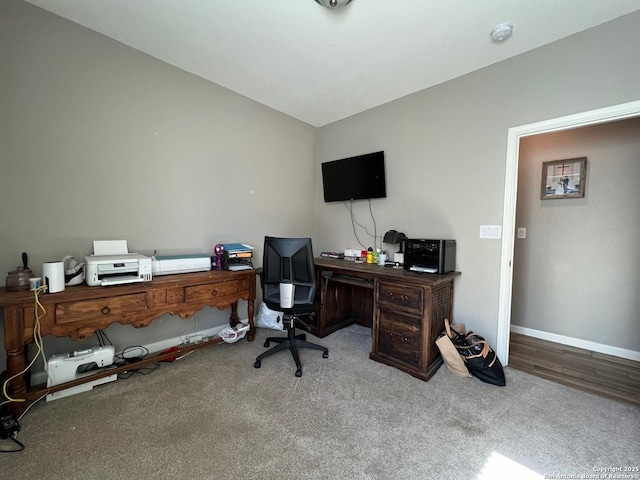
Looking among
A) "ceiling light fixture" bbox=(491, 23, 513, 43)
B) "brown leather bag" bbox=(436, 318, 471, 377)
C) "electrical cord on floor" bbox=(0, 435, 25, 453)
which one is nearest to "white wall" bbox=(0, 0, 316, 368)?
"electrical cord on floor" bbox=(0, 435, 25, 453)

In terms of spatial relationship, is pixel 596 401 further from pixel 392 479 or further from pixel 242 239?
pixel 242 239

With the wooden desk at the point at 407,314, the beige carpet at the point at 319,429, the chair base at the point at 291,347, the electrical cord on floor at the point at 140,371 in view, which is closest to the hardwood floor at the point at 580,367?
the beige carpet at the point at 319,429

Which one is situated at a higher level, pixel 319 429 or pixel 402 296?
pixel 402 296

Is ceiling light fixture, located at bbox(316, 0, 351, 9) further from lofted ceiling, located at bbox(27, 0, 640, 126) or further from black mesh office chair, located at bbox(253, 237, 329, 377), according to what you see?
black mesh office chair, located at bbox(253, 237, 329, 377)

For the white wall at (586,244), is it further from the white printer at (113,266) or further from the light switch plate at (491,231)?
the white printer at (113,266)

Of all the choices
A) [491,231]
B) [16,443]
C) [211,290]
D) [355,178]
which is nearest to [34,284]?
[16,443]

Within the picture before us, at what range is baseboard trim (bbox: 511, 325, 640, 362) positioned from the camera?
2322 millimetres

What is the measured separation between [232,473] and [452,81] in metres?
3.39

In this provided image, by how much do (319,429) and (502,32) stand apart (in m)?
2.97

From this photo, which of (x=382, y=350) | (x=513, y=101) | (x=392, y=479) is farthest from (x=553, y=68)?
(x=392, y=479)

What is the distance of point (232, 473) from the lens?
3.92ft

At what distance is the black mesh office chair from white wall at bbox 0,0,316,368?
87 centimetres

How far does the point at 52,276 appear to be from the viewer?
5.21 ft

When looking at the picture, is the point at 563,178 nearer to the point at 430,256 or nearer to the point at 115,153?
the point at 430,256
